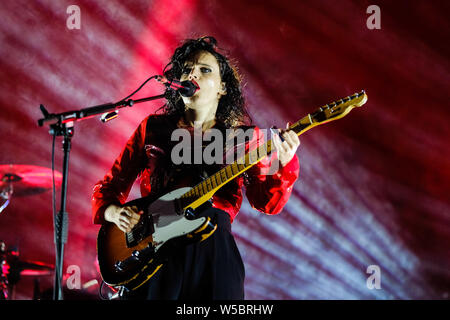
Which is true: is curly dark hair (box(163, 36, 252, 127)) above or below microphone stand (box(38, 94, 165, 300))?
above

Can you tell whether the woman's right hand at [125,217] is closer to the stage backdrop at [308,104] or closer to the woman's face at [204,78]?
the woman's face at [204,78]

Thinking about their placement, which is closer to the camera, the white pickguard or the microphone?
the white pickguard

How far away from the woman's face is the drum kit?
1.87 meters

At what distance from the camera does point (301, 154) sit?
4.04m

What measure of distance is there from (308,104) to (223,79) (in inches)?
59.1

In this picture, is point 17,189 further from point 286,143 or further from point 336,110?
point 336,110

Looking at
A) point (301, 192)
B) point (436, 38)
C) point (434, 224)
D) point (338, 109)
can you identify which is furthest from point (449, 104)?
point (338, 109)

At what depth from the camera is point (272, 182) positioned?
218 cm

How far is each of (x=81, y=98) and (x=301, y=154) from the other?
200 centimetres

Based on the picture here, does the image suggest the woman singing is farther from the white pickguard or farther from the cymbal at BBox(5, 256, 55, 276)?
the cymbal at BBox(5, 256, 55, 276)

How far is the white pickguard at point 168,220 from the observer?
193 cm

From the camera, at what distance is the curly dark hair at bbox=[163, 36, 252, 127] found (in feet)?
8.95

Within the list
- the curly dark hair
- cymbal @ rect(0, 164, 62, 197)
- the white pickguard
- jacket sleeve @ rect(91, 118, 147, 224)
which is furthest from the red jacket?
cymbal @ rect(0, 164, 62, 197)
